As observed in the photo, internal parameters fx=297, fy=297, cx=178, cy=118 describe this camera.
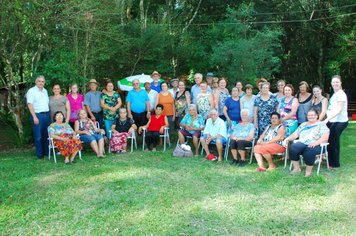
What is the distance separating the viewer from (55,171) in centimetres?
493

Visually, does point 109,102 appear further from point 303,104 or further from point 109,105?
point 303,104

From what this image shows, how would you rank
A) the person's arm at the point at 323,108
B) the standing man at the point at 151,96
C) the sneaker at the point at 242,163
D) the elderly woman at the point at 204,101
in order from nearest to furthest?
the person's arm at the point at 323,108 < the sneaker at the point at 242,163 < the elderly woman at the point at 204,101 < the standing man at the point at 151,96

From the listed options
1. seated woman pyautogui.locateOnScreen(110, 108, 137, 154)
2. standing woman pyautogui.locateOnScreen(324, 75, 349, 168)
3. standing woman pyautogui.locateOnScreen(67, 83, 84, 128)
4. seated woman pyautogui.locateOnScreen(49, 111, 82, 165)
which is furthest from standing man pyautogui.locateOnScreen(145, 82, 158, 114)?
standing woman pyautogui.locateOnScreen(324, 75, 349, 168)

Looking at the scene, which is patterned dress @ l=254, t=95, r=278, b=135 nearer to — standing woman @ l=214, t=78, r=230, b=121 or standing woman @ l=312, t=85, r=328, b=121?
standing woman @ l=312, t=85, r=328, b=121

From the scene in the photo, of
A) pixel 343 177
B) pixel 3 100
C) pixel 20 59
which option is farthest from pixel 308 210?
pixel 3 100

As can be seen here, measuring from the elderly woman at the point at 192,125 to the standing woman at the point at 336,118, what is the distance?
2.40 meters

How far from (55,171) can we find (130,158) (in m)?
1.42

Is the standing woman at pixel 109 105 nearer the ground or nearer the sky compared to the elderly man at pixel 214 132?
nearer the sky

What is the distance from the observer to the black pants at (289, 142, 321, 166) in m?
4.49

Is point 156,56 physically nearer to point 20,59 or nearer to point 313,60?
point 20,59

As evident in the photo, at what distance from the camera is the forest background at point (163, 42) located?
6.82 m

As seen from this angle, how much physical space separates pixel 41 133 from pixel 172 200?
3.52 meters

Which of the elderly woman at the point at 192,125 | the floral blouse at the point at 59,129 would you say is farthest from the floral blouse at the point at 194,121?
the floral blouse at the point at 59,129

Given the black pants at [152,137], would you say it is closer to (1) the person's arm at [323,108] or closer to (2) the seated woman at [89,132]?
(2) the seated woman at [89,132]
